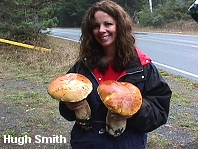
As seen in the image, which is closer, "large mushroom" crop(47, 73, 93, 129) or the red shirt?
"large mushroom" crop(47, 73, 93, 129)

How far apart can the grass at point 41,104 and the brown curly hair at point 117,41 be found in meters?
2.21

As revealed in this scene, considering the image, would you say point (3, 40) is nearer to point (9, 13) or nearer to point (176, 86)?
point (9, 13)

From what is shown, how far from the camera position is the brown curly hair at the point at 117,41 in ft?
7.07

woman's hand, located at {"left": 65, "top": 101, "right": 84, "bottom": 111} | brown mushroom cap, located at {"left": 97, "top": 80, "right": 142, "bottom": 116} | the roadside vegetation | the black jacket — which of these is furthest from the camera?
the roadside vegetation

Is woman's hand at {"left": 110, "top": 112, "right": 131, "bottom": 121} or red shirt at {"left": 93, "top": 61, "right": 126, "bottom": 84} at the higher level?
red shirt at {"left": 93, "top": 61, "right": 126, "bottom": 84}

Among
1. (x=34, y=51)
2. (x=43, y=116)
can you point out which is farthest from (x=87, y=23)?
(x=34, y=51)

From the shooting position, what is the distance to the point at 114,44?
2.21m

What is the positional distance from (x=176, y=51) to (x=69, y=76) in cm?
1270

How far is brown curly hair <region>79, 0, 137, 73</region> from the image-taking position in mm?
2154

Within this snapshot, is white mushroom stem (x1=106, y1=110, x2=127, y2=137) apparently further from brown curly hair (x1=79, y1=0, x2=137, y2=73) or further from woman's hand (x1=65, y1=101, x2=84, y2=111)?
brown curly hair (x1=79, y1=0, x2=137, y2=73)

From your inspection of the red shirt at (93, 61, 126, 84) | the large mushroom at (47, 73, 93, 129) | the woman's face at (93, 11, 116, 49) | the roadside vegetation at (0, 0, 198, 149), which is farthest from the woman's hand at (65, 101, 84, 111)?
the roadside vegetation at (0, 0, 198, 149)

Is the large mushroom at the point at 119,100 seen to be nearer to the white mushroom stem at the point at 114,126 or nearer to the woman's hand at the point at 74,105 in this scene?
the white mushroom stem at the point at 114,126

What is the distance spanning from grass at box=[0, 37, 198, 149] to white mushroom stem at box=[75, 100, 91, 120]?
7.30 ft

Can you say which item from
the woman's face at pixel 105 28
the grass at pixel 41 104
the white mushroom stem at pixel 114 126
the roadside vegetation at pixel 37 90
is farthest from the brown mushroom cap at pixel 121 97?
the grass at pixel 41 104
